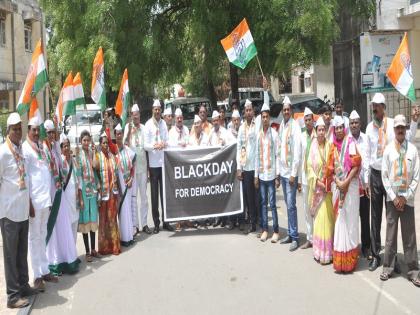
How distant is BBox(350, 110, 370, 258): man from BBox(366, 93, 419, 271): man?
0.11 m

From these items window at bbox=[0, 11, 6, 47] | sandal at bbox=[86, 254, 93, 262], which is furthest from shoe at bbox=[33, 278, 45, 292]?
window at bbox=[0, 11, 6, 47]

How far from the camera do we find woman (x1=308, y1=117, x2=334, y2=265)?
682cm

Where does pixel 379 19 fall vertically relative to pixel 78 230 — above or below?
above

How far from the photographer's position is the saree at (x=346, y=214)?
256 inches

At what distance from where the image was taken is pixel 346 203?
21.6 ft

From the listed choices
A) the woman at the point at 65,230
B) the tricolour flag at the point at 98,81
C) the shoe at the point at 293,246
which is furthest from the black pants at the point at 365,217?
the tricolour flag at the point at 98,81

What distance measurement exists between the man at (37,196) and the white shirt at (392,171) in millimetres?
3914

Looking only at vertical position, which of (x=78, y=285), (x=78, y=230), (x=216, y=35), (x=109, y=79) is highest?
(x=216, y=35)

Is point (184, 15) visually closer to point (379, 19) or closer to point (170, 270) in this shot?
point (379, 19)

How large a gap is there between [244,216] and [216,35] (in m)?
8.23

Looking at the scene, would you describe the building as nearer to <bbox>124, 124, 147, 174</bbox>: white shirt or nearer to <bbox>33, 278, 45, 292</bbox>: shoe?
<bbox>124, 124, 147, 174</bbox>: white shirt

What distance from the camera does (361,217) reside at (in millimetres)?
7148

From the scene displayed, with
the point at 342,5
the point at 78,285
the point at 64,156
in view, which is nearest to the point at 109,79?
the point at 342,5

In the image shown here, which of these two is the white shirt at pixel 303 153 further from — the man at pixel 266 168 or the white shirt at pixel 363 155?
the white shirt at pixel 363 155
